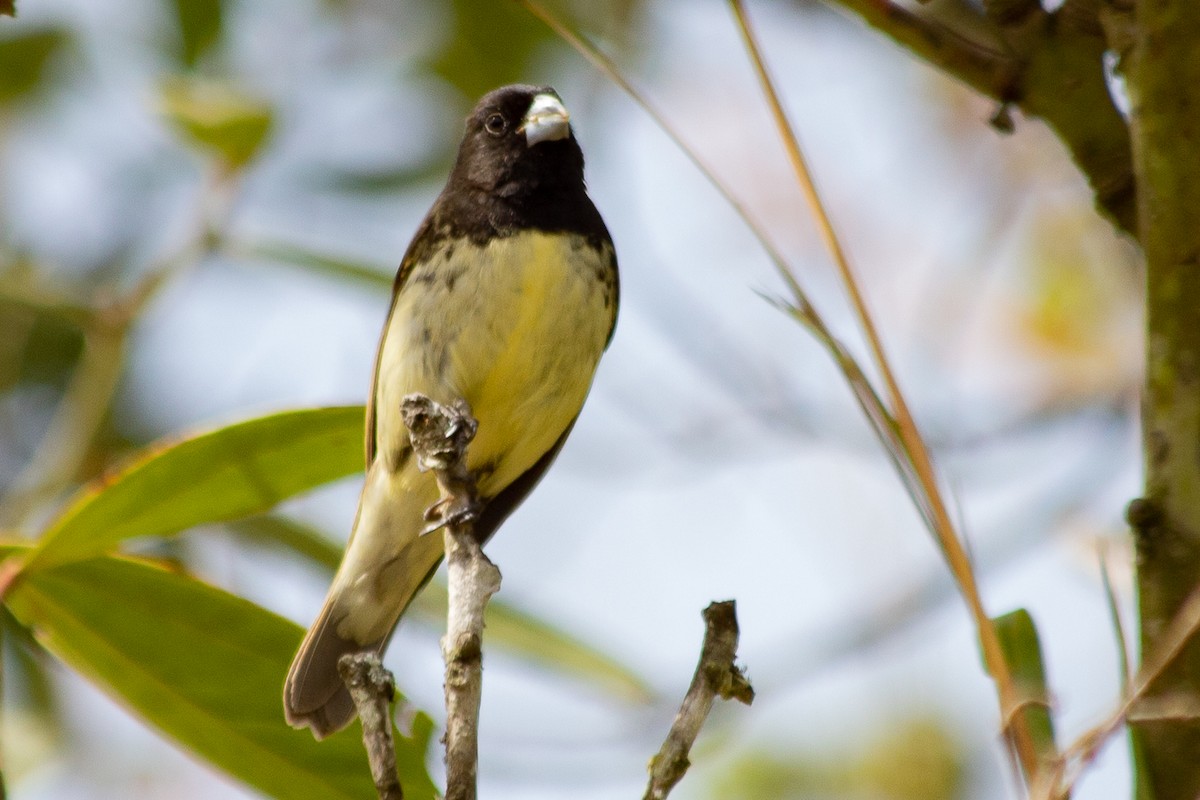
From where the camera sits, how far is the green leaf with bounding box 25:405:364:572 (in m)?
2.08

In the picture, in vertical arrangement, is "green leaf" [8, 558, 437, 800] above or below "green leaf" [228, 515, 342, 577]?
below

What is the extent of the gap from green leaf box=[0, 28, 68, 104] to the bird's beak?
8.17ft

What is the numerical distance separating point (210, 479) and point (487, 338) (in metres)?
0.81

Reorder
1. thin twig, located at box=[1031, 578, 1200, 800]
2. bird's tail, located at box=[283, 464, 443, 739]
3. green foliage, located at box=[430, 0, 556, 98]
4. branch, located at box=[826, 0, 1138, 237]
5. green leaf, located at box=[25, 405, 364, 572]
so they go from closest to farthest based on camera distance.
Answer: thin twig, located at box=[1031, 578, 1200, 800]
branch, located at box=[826, 0, 1138, 237]
green leaf, located at box=[25, 405, 364, 572]
bird's tail, located at box=[283, 464, 443, 739]
green foliage, located at box=[430, 0, 556, 98]

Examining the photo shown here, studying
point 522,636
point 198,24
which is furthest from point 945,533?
point 198,24

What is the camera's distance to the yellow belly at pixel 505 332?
2.90m

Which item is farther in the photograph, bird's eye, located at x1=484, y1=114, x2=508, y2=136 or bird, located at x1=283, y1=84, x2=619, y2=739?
bird's eye, located at x1=484, y1=114, x2=508, y2=136

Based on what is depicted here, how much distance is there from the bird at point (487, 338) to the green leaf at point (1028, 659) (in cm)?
141

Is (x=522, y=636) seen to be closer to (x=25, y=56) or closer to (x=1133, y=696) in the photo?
(x=1133, y=696)

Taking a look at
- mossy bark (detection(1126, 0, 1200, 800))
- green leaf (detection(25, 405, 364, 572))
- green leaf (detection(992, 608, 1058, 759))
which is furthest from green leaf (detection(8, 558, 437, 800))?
mossy bark (detection(1126, 0, 1200, 800))

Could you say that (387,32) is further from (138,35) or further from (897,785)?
(897,785)

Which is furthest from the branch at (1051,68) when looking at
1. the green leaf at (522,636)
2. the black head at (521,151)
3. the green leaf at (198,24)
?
the green leaf at (198,24)

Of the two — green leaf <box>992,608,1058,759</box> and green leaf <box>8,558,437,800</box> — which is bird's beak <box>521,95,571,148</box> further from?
green leaf <box>992,608,1058,759</box>

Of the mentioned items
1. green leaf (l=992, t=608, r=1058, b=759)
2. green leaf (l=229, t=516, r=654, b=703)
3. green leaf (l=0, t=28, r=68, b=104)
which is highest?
green leaf (l=0, t=28, r=68, b=104)
